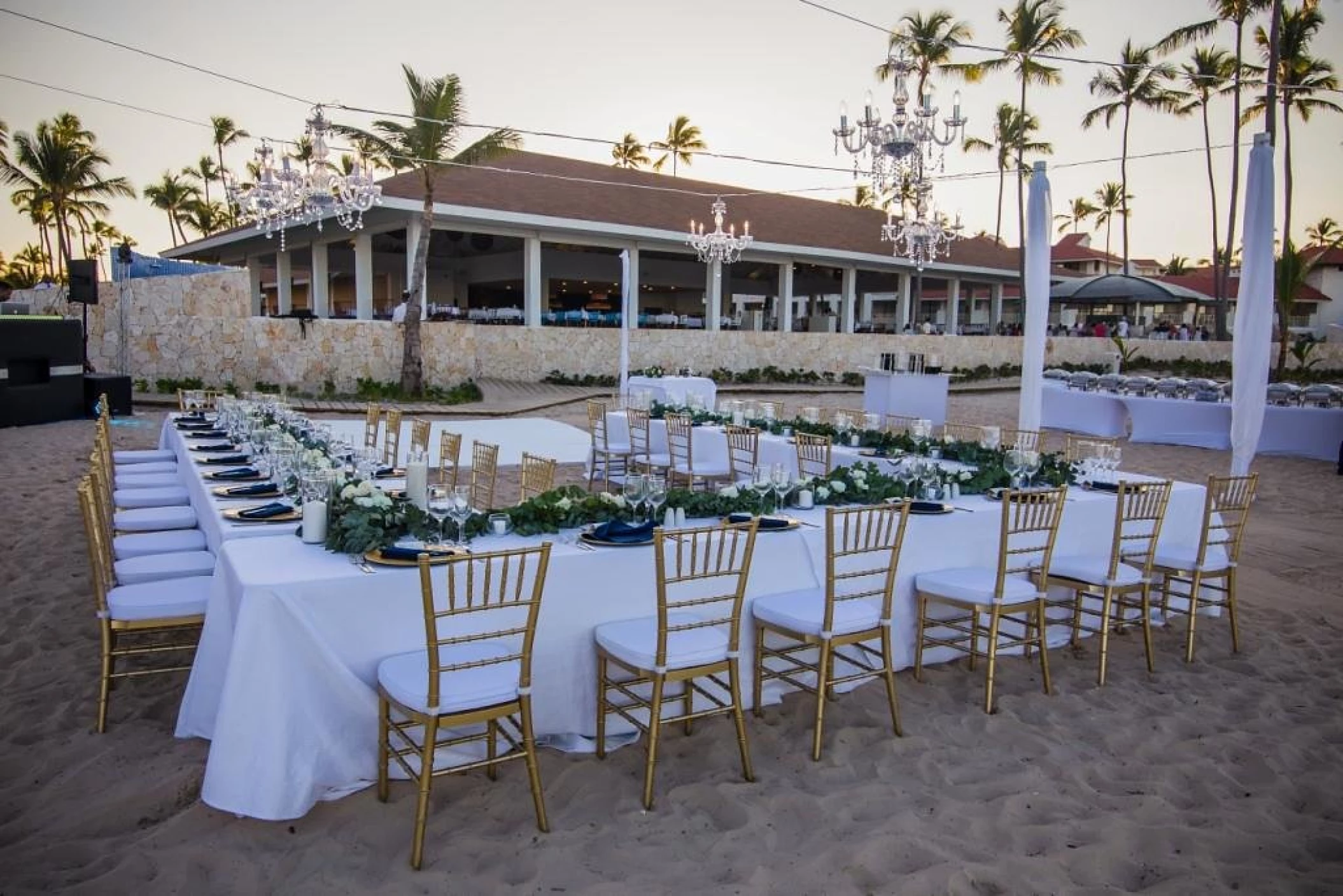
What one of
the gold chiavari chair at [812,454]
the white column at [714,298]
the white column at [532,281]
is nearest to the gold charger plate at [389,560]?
the gold chiavari chair at [812,454]

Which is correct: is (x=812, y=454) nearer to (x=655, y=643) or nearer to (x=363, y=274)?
(x=655, y=643)

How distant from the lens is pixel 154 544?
510cm

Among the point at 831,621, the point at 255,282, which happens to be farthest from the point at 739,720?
the point at 255,282

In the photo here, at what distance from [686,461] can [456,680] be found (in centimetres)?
604

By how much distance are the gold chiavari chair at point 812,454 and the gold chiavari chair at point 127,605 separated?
4568 millimetres

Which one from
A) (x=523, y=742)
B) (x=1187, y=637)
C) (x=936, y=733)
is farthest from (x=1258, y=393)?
(x=523, y=742)

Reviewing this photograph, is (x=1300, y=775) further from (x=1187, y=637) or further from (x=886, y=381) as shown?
(x=886, y=381)

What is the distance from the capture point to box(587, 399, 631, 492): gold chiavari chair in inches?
377

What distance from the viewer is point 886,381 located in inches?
595

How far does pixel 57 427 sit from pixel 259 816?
12.5 m

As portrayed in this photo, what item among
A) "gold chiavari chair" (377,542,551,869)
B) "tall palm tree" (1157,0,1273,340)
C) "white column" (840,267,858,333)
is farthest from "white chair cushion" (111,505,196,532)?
"tall palm tree" (1157,0,1273,340)

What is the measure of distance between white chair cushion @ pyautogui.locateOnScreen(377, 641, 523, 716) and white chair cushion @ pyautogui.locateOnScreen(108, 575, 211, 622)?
4.31 ft

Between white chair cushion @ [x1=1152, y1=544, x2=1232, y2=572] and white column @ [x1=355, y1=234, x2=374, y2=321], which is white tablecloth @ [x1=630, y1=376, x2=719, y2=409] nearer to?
white column @ [x1=355, y1=234, x2=374, y2=321]

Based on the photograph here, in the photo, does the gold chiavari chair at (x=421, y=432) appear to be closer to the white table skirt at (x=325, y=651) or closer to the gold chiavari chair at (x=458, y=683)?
the white table skirt at (x=325, y=651)
